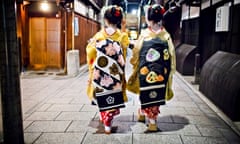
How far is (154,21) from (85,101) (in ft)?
10.3

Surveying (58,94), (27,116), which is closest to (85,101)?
(58,94)

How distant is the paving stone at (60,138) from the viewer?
12.5 ft

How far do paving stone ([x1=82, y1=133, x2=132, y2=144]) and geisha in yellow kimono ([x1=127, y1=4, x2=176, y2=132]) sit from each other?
1.82 feet

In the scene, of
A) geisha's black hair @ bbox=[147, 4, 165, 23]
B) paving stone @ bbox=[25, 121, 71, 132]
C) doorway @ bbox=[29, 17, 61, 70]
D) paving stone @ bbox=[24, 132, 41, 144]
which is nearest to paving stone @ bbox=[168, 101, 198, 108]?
geisha's black hair @ bbox=[147, 4, 165, 23]

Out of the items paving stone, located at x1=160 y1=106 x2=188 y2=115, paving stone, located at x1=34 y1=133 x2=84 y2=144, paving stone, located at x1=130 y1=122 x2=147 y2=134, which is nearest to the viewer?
paving stone, located at x1=34 y1=133 x2=84 y2=144

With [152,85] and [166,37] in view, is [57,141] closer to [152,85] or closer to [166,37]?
[152,85]

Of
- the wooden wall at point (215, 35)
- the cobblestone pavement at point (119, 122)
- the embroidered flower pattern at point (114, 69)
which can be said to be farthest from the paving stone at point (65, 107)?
the wooden wall at point (215, 35)

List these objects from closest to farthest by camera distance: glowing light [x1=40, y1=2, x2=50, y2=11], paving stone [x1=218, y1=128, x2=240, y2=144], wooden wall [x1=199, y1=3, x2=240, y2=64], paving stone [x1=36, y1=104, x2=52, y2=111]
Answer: paving stone [x1=218, y1=128, x2=240, y2=144] < paving stone [x1=36, y1=104, x2=52, y2=111] < wooden wall [x1=199, y1=3, x2=240, y2=64] < glowing light [x1=40, y1=2, x2=50, y2=11]

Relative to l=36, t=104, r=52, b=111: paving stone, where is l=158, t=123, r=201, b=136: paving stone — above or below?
below

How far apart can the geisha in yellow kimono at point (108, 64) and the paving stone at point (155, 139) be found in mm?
564

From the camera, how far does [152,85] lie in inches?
165

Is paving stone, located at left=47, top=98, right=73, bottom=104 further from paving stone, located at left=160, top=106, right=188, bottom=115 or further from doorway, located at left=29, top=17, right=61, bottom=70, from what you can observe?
doorway, located at left=29, top=17, right=61, bottom=70

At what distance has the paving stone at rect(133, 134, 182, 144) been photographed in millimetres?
3848

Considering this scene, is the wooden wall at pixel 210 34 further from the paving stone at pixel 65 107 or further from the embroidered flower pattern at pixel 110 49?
the paving stone at pixel 65 107
